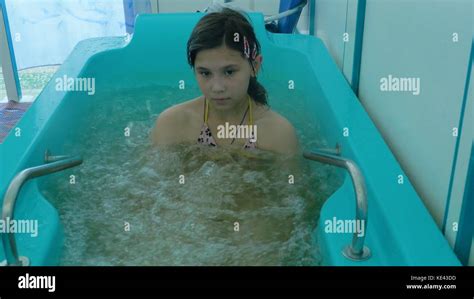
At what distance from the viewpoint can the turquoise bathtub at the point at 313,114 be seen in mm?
1335

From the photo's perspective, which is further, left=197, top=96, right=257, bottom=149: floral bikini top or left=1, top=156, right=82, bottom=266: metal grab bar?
left=197, top=96, right=257, bottom=149: floral bikini top

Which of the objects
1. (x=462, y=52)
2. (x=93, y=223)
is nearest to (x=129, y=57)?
(x=93, y=223)

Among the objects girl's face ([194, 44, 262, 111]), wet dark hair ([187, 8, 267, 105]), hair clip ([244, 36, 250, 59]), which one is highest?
wet dark hair ([187, 8, 267, 105])

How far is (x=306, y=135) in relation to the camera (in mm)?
2240

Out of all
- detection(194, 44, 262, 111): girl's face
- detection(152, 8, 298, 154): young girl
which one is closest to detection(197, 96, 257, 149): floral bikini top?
detection(152, 8, 298, 154): young girl

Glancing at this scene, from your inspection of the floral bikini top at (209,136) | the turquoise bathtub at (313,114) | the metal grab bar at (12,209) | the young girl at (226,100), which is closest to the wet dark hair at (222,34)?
the young girl at (226,100)

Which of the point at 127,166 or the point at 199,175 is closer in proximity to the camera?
the point at 199,175

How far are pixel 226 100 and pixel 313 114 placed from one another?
708 mm

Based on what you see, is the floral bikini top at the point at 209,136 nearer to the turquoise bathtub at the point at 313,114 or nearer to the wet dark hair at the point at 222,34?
the wet dark hair at the point at 222,34

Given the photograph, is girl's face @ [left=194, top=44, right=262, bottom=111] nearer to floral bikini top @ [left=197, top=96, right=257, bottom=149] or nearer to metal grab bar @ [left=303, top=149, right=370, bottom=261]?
floral bikini top @ [left=197, top=96, right=257, bottom=149]

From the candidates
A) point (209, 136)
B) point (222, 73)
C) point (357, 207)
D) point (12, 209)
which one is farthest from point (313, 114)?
point (12, 209)

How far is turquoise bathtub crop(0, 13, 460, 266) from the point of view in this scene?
4.38 feet
